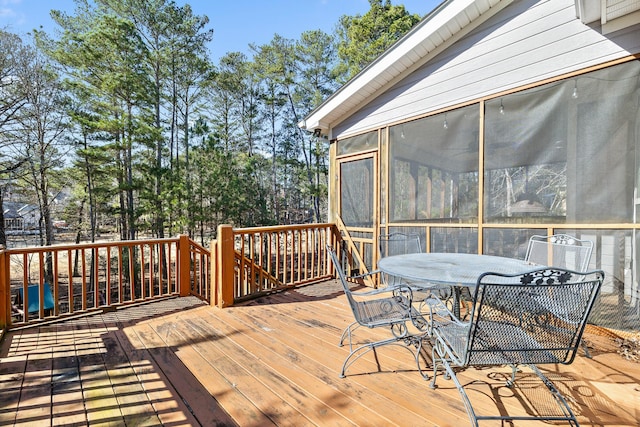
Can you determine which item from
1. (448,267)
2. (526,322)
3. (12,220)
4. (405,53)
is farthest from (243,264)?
(12,220)

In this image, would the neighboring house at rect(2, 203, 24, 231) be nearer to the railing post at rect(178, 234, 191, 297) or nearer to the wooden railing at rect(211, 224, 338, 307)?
the railing post at rect(178, 234, 191, 297)

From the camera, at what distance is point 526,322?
170 centimetres

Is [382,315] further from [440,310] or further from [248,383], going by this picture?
[248,383]

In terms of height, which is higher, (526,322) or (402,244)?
(402,244)

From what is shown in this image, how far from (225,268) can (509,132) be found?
144 inches

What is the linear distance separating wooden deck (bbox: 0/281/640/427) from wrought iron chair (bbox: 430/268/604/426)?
1.47 ft

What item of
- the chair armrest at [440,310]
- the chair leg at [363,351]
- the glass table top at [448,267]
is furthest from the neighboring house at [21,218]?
the chair armrest at [440,310]

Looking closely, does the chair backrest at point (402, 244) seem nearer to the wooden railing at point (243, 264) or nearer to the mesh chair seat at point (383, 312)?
the mesh chair seat at point (383, 312)

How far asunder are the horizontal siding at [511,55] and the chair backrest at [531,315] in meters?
2.63

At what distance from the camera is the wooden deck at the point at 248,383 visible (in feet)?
5.91

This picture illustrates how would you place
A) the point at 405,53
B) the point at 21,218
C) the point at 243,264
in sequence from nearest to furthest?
the point at 405,53, the point at 243,264, the point at 21,218

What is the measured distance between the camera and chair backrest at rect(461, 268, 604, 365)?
→ 1459mm

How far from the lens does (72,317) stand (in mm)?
3520

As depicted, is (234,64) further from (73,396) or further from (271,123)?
(73,396)
